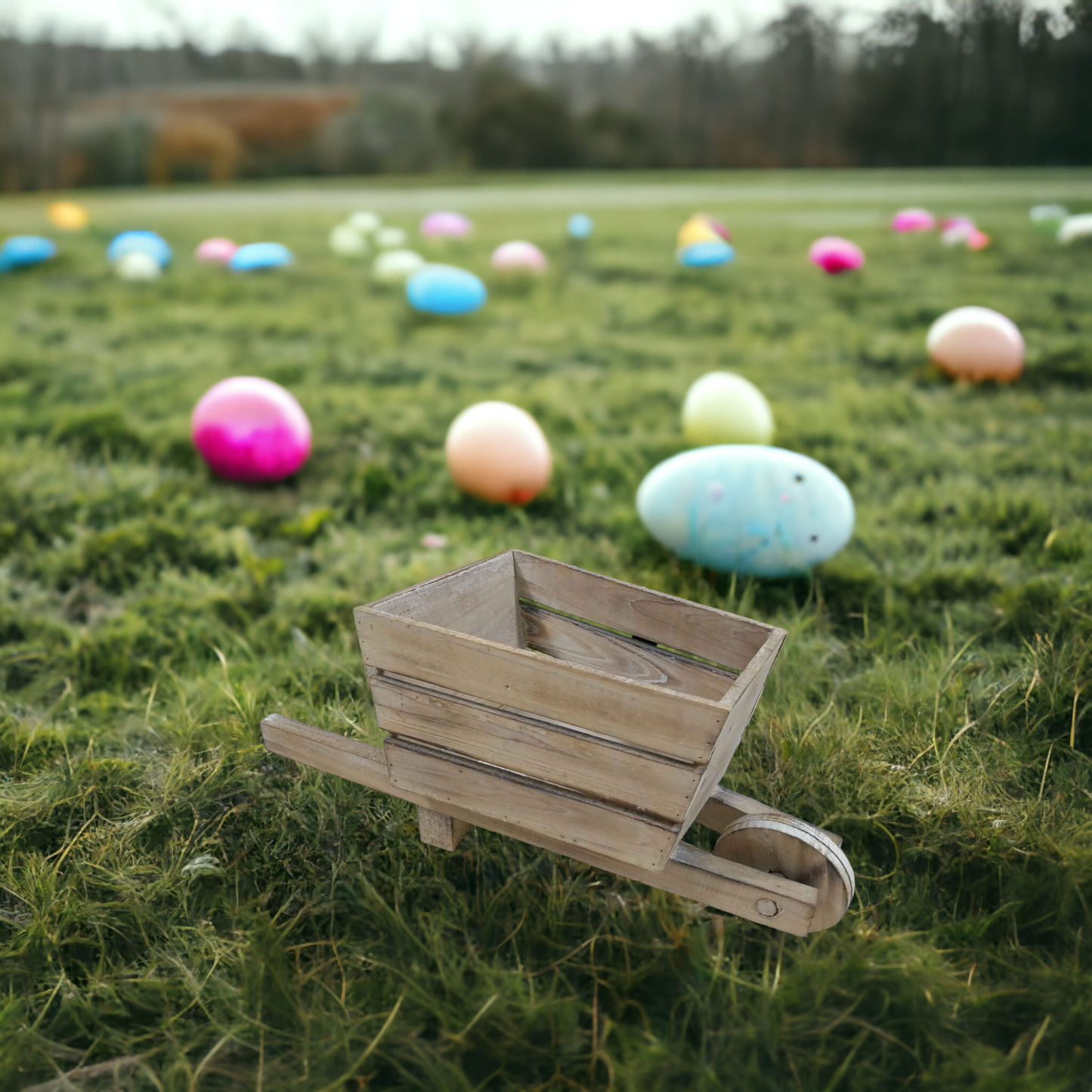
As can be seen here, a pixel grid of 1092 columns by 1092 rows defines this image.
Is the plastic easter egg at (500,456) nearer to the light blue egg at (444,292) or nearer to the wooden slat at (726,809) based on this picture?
the wooden slat at (726,809)

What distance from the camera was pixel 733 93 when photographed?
7605 millimetres

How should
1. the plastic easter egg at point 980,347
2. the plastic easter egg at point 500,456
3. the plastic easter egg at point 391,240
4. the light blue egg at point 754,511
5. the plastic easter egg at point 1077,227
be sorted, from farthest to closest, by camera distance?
the plastic easter egg at point 391,240
the plastic easter egg at point 1077,227
the plastic easter egg at point 980,347
the plastic easter egg at point 500,456
the light blue egg at point 754,511

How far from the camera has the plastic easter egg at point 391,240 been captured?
8.02m

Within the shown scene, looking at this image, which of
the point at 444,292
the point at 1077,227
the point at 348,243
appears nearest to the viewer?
the point at 444,292

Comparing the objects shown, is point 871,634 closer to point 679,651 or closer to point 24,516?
point 679,651

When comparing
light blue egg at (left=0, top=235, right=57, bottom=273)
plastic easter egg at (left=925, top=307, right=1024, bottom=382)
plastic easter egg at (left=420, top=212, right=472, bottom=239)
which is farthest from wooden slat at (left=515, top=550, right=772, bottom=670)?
plastic easter egg at (left=420, top=212, right=472, bottom=239)

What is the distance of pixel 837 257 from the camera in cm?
655

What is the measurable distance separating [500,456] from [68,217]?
26.0 feet

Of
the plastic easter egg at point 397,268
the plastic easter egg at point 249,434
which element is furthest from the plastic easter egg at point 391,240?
the plastic easter egg at point 249,434

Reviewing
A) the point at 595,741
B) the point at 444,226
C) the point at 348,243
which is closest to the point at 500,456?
the point at 595,741

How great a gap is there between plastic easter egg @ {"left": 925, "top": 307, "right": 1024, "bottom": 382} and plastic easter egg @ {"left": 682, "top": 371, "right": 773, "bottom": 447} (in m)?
1.26

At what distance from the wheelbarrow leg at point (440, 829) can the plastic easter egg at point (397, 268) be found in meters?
5.55

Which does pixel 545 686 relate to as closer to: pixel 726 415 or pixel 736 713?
pixel 736 713

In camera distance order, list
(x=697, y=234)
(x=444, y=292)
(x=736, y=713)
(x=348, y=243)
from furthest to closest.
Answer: (x=348, y=243) → (x=697, y=234) → (x=444, y=292) → (x=736, y=713)
